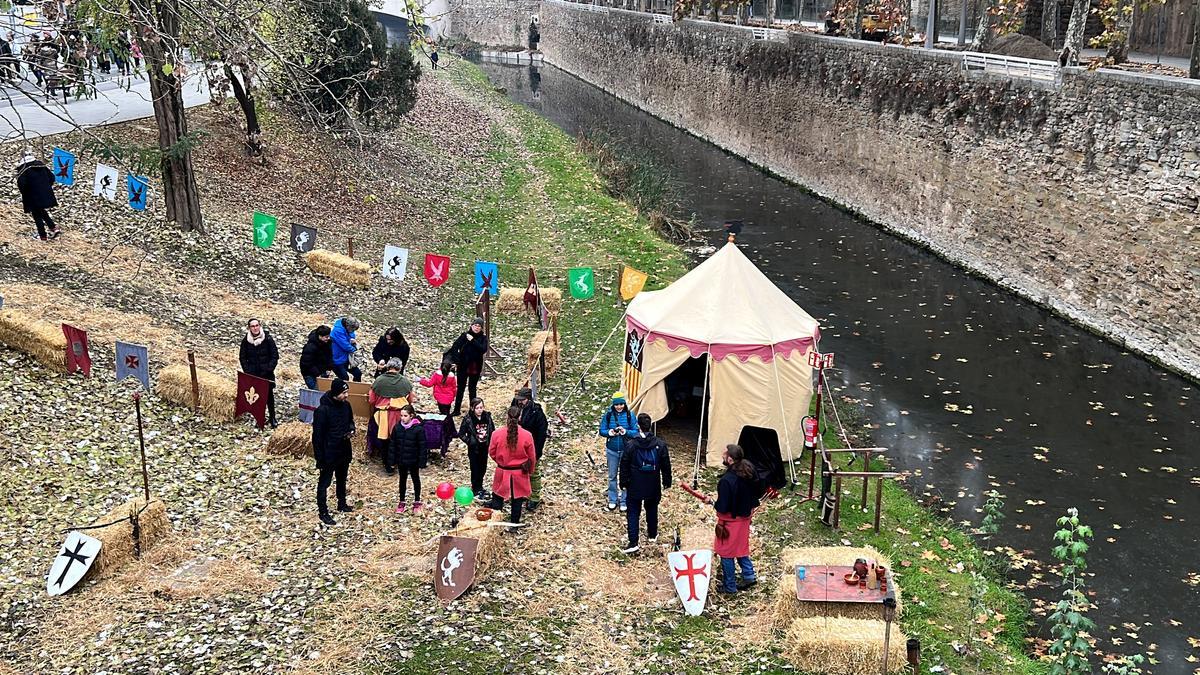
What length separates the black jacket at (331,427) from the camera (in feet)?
37.5

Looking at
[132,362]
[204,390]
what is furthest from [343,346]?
[132,362]

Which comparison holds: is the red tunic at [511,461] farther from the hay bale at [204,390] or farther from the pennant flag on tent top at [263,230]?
the pennant flag on tent top at [263,230]

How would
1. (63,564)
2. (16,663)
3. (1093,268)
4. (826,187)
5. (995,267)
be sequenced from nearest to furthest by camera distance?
(16,663) → (63,564) → (1093,268) → (995,267) → (826,187)

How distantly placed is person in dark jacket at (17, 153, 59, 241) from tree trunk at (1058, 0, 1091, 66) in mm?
21241

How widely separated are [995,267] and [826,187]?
10.6 metres

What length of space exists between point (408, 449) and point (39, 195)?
1073cm

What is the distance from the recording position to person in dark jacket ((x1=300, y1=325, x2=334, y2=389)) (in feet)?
47.0

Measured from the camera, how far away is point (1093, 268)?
22672 millimetres

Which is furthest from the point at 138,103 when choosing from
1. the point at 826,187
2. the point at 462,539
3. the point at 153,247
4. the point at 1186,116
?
the point at 1186,116

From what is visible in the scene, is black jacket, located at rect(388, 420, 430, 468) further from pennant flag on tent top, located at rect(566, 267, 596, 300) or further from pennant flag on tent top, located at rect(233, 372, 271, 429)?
pennant flag on tent top, located at rect(566, 267, 596, 300)

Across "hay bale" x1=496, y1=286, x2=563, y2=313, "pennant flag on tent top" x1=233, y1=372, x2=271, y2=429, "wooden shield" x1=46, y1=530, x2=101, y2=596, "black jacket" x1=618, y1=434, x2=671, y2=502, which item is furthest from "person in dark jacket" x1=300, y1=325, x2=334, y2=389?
"hay bale" x1=496, y1=286, x2=563, y2=313

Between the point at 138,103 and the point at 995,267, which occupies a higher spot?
the point at 138,103

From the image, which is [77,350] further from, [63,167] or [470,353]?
[63,167]

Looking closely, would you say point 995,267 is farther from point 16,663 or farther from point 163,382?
point 16,663
